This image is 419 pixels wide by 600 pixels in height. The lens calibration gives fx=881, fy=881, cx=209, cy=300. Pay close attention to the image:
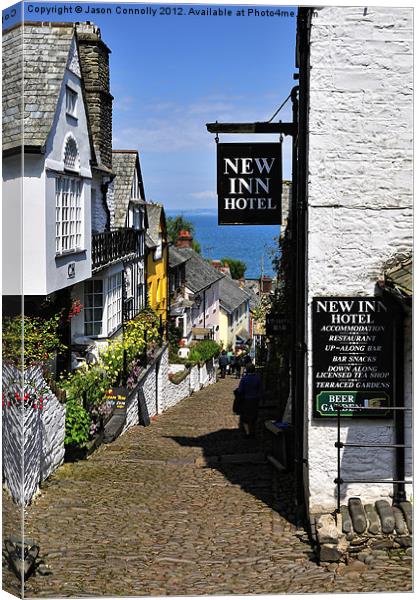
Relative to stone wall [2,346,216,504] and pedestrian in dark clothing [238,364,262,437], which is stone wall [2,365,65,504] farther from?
pedestrian in dark clothing [238,364,262,437]

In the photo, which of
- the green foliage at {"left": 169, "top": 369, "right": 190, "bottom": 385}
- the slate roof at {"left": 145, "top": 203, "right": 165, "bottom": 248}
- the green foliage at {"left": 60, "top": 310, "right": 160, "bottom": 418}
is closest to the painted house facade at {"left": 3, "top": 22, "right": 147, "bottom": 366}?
the green foliage at {"left": 60, "top": 310, "right": 160, "bottom": 418}

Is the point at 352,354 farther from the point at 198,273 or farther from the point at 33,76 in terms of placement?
the point at 198,273

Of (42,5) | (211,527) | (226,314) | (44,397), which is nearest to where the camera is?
(42,5)

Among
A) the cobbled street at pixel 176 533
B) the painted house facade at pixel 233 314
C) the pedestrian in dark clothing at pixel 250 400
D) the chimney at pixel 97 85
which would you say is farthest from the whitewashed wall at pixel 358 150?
the painted house facade at pixel 233 314

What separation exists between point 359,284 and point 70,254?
3.89 meters

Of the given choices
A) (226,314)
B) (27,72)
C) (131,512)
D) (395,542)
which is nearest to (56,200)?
(27,72)

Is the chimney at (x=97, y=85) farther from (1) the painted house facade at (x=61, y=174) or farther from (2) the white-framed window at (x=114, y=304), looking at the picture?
(2) the white-framed window at (x=114, y=304)

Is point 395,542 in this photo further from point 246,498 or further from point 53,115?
point 53,115

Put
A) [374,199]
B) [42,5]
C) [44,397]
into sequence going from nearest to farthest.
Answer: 1. [42,5]
2. [374,199]
3. [44,397]

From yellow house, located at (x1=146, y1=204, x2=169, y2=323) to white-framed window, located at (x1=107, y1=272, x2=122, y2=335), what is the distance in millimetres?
7862

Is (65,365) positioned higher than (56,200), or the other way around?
(56,200)

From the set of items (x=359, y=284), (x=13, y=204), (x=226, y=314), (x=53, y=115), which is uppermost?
(x=53, y=115)

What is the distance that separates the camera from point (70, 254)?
10117 millimetres

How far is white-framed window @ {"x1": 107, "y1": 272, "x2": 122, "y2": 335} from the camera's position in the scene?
11.4 m
